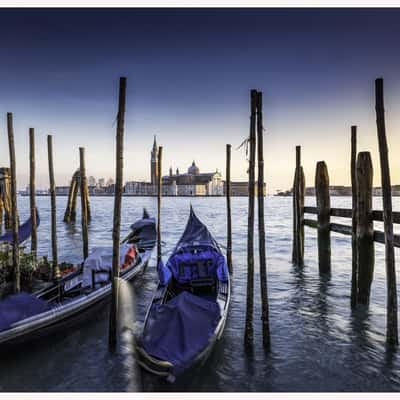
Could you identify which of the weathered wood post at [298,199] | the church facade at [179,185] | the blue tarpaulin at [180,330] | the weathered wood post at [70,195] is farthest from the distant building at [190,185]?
the blue tarpaulin at [180,330]

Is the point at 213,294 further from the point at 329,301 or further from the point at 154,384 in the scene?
the point at 154,384

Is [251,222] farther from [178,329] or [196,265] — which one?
[196,265]

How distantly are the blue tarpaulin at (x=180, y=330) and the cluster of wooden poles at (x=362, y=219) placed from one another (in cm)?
263

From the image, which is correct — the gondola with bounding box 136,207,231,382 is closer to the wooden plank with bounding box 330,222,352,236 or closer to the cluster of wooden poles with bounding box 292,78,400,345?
the cluster of wooden poles with bounding box 292,78,400,345

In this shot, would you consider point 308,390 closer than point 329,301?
Yes

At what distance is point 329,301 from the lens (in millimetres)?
7973

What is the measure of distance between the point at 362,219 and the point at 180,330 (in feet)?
13.1

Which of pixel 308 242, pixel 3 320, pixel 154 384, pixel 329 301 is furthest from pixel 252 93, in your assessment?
pixel 308 242

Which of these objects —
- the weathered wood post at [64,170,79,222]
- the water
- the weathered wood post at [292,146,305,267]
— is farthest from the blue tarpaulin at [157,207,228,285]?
the weathered wood post at [64,170,79,222]

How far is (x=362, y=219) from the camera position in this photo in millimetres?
6266

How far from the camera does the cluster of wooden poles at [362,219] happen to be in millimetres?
4711

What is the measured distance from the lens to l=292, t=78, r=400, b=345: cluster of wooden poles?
15.5 ft

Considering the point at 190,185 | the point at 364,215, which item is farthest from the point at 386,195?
the point at 190,185
